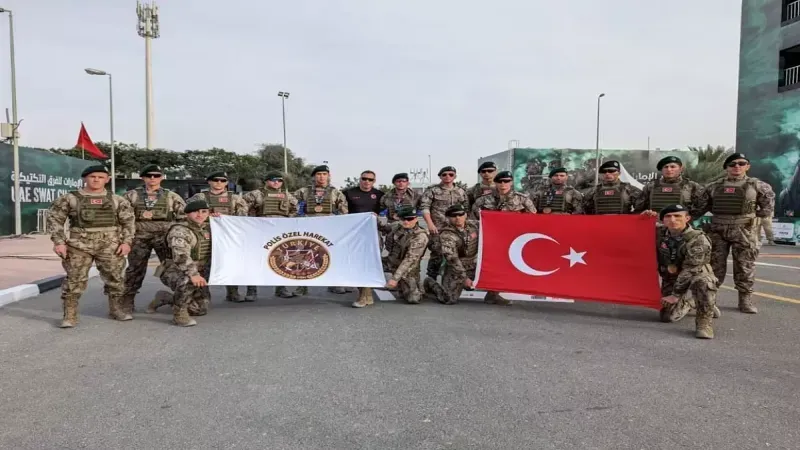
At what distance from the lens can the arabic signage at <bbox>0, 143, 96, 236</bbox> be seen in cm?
1516

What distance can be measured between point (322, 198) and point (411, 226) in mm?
1473

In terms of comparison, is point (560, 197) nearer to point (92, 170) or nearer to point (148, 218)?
point (148, 218)

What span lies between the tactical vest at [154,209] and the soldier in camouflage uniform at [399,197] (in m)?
3.01

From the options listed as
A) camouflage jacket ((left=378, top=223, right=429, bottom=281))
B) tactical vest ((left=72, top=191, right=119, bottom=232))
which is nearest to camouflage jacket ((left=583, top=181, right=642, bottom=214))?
camouflage jacket ((left=378, top=223, right=429, bottom=281))

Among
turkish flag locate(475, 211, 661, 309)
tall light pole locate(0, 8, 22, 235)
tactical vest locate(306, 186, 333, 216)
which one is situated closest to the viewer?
turkish flag locate(475, 211, 661, 309)

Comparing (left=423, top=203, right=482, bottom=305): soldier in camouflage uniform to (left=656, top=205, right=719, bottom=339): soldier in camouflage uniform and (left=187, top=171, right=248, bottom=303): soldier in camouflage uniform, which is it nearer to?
(left=656, top=205, right=719, bottom=339): soldier in camouflage uniform

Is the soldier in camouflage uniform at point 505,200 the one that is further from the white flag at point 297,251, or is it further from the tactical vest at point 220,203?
the tactical vest at point 220,203

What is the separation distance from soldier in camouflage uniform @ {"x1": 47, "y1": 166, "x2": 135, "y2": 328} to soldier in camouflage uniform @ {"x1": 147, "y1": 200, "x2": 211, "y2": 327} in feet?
1.43

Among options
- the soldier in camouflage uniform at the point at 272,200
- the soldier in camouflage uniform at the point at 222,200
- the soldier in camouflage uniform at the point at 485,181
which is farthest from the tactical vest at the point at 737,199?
the soldier in camouflage uniform at the point at 222,200

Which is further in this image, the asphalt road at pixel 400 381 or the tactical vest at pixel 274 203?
the tactical vest at pixel 274 203

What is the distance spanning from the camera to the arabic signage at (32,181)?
1516 centimetres

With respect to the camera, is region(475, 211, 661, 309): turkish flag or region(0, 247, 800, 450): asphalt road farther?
region(475, 211, 661, 309): turkish flag

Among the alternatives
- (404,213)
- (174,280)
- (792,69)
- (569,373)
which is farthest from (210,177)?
(792,69)

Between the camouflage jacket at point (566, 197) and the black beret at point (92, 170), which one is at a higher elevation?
the black beret at point (92, 170)
